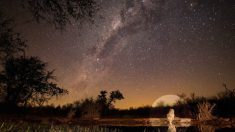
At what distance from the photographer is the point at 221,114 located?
22.6m


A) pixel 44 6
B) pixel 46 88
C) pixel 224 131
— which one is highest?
pixel 44 6

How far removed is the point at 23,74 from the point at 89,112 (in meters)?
6.63

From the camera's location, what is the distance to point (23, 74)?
29.4 metres

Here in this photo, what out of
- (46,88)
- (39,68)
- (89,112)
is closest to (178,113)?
(89,112)

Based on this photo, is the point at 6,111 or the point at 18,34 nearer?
the point at 18,34

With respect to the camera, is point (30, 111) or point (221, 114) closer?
point (221, 114)

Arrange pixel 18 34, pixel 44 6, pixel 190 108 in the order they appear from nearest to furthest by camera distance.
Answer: pixel 44 6, pixel 18 34, pixel 190 108

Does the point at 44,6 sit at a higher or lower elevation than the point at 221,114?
higher

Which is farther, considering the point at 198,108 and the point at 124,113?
the point at 124,113

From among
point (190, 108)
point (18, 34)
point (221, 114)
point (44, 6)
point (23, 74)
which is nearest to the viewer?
point (44, 6)

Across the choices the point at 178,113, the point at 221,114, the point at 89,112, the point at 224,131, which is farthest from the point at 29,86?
the point at 224,131

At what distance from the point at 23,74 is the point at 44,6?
1694cm

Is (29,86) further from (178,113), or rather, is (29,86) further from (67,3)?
(67,3)

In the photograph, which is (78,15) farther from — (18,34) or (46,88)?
(46,88)
